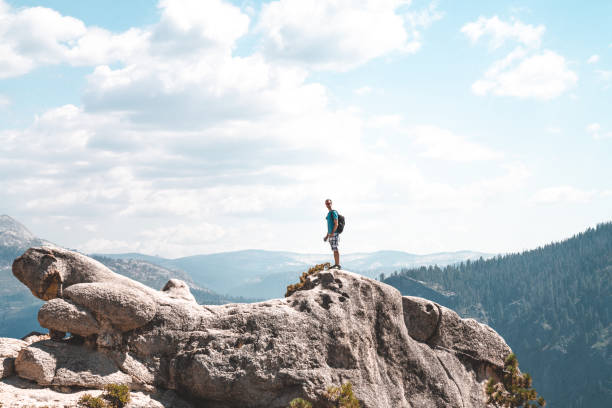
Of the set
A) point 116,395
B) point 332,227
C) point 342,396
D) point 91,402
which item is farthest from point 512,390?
point 91,402

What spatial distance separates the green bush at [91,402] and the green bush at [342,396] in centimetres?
1068

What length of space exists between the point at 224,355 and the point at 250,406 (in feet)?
9.40

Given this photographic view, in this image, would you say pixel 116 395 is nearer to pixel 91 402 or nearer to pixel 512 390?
pixel 91 402

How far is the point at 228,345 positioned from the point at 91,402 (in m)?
7.03

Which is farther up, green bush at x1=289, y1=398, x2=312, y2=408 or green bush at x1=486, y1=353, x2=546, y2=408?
green bush at x1=289, y1=398, x2=312, y2=408

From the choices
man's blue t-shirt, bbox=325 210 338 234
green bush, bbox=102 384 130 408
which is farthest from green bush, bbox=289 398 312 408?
man's blue t-shirt, bbox=325 210 338 234

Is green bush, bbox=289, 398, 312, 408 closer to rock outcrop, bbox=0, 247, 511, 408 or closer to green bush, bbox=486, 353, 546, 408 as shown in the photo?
rock outcrop, bbox=0, 247, 511, 408

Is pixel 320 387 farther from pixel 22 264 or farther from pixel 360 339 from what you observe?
pixel 22 264

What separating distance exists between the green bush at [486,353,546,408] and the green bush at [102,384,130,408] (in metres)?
22.2

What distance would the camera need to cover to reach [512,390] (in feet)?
106

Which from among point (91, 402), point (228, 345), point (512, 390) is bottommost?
point (512, 390)

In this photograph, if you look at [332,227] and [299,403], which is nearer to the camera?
[299,403]

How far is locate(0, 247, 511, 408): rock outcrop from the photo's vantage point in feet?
83.3

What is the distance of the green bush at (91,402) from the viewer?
22562 mm
